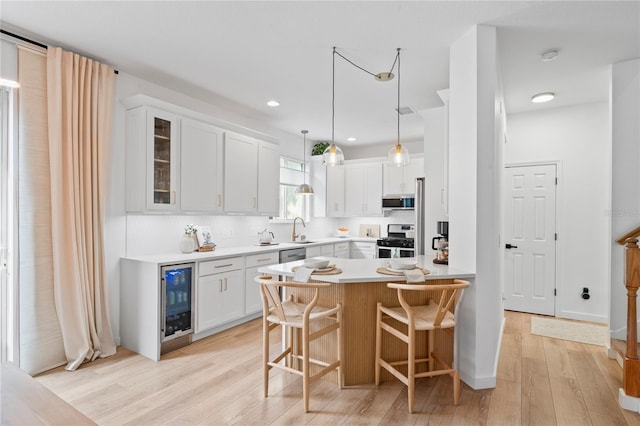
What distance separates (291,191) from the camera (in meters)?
6.13

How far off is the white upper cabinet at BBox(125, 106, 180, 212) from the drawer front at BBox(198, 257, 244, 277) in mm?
680

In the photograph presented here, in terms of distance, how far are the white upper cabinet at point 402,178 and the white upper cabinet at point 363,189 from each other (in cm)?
15

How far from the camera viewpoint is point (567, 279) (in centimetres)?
448

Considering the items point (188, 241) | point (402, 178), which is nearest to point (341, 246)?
point (402, 178)

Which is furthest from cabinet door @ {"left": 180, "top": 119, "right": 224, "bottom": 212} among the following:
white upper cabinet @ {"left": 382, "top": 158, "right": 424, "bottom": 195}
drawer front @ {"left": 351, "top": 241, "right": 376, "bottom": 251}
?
white upper cabinet @ {"left": 382, "top": 158, "right": 424, "bottom": 195}

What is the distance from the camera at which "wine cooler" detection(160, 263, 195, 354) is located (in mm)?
3242

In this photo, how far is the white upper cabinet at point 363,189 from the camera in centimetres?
643

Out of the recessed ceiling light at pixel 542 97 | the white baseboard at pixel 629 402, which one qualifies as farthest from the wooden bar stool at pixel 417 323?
the recessed ceiling light at pixel 542 97

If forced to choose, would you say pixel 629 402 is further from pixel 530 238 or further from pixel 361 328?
pixel 530 238

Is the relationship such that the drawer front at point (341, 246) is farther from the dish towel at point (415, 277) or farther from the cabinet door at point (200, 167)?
the dish towel at point (415, 277)

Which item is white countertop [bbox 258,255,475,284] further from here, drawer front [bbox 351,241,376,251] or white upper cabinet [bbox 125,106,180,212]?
drawer front [bbox 351,241,376,251]

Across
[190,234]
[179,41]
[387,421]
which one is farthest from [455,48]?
[190,234]

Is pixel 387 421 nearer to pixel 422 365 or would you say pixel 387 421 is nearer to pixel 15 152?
pixel 422 365

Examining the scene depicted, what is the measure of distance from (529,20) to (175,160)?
132 inches
